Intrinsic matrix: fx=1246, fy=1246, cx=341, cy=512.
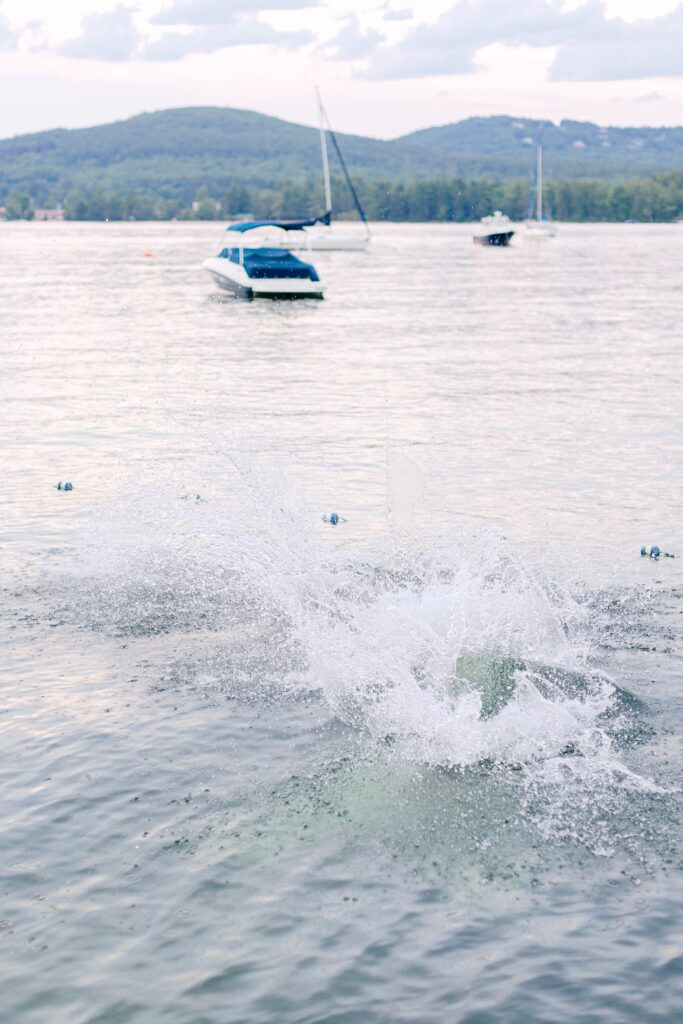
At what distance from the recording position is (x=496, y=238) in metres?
159

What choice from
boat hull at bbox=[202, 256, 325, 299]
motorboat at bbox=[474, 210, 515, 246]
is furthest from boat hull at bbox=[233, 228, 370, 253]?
boat hull at bbox=[202, 256, 325, 299]

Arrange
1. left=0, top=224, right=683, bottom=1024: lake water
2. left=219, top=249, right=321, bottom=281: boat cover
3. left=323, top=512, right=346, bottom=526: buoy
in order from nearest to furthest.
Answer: left=0, top=224, right=683, bottom=1024: lake water → left=323, top=512, right=346, bottom=526: buoy → left=219, top=249, right=321, bottom=281: boat cover

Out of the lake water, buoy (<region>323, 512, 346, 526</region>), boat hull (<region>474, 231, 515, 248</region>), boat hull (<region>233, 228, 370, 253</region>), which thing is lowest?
the lake water

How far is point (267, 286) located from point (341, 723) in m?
52.2

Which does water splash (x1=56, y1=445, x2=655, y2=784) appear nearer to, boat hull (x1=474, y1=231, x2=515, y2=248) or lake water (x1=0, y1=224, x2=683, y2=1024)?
lake water (x1=0, y1=224, x2=683, y2=1024)

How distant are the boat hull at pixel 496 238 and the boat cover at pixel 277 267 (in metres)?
95.4

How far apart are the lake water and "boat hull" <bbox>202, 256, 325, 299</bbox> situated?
115 ft

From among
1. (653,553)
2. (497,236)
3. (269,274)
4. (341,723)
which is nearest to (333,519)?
(653,553)

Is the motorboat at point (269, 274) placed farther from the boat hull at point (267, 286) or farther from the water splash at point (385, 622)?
the water splash at point (385, 622)

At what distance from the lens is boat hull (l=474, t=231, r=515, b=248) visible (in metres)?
156

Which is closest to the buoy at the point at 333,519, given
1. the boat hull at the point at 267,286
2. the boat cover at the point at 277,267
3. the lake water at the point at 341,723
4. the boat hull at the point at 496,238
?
the lake water at the point at 341,723

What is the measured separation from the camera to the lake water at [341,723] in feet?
25.8

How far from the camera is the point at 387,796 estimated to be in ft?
32.5

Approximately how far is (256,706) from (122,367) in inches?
1080
